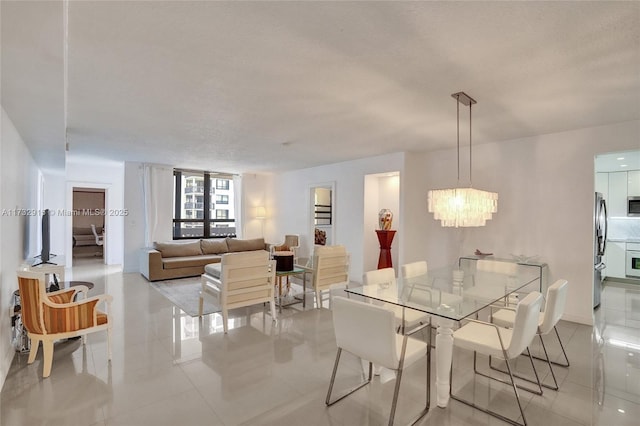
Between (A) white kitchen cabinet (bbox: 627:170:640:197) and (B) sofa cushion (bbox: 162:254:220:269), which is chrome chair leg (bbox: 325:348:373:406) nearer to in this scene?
(B) sofa cushion (bbox: 162:254:220:269)

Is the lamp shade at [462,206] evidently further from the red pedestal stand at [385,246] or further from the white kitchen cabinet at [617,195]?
the white kitchen cabinet at [617,195]

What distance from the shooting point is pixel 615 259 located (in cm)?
620

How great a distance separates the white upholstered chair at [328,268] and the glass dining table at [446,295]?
1533 millimetres

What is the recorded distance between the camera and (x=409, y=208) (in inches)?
212

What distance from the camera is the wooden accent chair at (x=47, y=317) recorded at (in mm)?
2506

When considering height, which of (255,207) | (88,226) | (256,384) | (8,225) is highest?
(255,207)

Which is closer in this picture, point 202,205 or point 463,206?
point 463,206

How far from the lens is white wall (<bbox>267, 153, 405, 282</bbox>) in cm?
601

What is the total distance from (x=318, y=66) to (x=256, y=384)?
8.29ft

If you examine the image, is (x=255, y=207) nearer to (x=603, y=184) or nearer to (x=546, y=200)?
(x=546, y=200)

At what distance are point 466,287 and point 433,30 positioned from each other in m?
2.11

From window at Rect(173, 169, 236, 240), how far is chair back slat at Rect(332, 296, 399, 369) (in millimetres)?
6877
